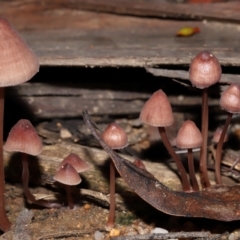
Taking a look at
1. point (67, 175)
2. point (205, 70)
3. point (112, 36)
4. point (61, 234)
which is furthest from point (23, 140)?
point (112, 36)

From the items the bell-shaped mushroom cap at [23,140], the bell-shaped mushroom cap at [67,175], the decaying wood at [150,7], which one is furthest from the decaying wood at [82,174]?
the decaying wood at [150,7]

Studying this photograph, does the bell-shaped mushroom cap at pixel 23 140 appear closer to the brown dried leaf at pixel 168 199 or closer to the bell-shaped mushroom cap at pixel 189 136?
the brown dried leaf at pixel 168 199

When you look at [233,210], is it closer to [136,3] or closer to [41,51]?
[41,51]

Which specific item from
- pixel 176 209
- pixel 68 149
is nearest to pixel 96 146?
pixel 68 149

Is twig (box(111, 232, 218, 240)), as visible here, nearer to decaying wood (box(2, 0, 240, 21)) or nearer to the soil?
the soil

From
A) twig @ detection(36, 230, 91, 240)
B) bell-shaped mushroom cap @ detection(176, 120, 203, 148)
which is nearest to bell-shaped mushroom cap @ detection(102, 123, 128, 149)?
bell-shaped mushroom cap @ detection(176, 120, 203, 148)

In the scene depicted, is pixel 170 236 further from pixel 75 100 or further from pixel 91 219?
pixel 75 100
